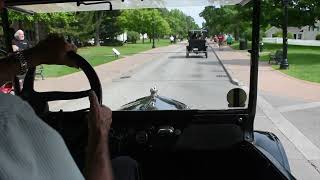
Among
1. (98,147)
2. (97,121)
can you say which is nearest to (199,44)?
(97,121)

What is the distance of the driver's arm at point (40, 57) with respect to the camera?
6.19 ft

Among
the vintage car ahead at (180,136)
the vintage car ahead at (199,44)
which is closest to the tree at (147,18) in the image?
the vintage car ahead at (199,44)

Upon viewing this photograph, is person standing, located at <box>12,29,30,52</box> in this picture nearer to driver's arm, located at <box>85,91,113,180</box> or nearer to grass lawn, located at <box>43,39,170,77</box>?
grass lawn, located at <box>43,39,170,77</box>

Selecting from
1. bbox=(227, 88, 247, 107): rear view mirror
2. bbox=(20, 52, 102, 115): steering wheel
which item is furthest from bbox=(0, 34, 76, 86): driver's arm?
bbox=(227, 88, 247, 107): rear view mirror

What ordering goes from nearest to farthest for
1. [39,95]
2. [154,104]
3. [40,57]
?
[40,57]
[39,95]
[154,104]

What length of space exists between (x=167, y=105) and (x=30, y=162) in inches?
104

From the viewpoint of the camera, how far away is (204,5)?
3.75 meters

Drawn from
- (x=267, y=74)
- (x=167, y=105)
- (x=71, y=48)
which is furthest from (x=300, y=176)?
(x=267, y=74)

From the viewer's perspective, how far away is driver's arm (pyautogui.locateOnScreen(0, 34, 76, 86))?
1886 mm

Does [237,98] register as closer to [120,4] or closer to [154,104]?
[154,104]

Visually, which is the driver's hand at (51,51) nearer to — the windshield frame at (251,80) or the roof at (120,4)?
the windshield frame at (251,80)

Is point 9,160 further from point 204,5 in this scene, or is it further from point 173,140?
point 204,5

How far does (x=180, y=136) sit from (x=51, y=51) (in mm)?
1390

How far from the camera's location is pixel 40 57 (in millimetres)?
2045
